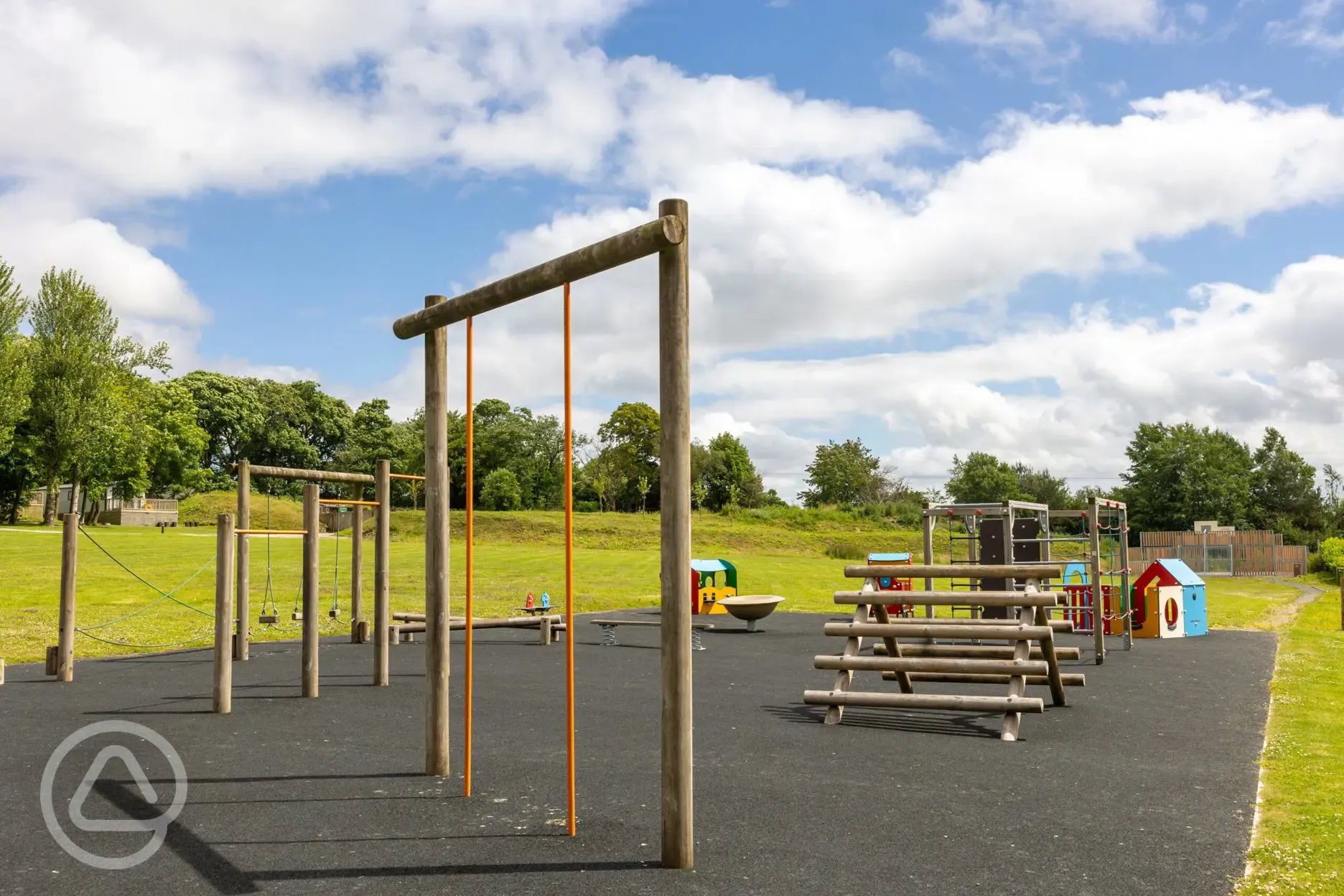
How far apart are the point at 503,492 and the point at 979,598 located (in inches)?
2079

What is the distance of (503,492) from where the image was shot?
197 feet

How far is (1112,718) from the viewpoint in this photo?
8734 millimetres

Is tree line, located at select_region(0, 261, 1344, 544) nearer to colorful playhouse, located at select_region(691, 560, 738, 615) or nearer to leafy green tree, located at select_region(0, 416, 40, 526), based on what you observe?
leafy green tree, located at select_region(0, 416, 40, 526)

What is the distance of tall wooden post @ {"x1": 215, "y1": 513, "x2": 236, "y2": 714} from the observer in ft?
28.3

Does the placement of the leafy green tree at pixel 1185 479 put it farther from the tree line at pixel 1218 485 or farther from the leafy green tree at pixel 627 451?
the leafy green tree at pixel 627 451

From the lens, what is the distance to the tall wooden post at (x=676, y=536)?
14.9 feet

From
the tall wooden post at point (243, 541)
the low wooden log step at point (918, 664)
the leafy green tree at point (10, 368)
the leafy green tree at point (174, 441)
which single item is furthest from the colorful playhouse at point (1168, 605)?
the leafy green tree at point (174, 441)

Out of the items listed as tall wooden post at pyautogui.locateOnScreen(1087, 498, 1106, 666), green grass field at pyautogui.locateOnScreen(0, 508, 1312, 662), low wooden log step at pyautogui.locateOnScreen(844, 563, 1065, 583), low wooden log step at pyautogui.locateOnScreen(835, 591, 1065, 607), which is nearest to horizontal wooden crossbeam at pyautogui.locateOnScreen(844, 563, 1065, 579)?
low wooden log step at pyautogui.locateOnScreen(844, 563, 1065, 583)

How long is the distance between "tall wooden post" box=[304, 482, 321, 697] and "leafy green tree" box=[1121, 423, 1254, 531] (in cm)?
6784

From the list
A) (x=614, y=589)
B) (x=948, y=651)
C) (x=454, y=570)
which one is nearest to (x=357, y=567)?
(x=948, y=651)

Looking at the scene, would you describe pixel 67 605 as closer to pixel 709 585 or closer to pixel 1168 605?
pixel 709 585

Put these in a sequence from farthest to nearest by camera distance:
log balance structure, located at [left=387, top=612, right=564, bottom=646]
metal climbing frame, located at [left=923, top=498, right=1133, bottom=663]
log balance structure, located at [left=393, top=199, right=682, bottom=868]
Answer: metal climbing frame, located at [left=923, top=498, right=1133, bottom=663], log balance structure, located at [left=387, top=612, right=564, bottom=646], log balance structure, located at [left=393, top=199, right=682, bottom=868]

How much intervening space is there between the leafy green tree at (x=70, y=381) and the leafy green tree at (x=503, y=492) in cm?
1945

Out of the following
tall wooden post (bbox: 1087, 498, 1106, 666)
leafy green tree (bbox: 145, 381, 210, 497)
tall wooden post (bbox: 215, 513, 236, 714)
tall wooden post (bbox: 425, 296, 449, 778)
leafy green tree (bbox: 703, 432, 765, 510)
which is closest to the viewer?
tall wooden post (bbox: 425, 296, 449, 778)
